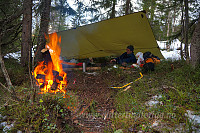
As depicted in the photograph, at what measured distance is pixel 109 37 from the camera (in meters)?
6.32

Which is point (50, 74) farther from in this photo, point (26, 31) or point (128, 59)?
point (128, 59)

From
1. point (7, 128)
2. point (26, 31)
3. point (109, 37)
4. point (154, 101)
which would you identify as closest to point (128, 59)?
point (109, 37)

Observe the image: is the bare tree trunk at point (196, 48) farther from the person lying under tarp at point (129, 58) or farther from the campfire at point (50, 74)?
the campfire at point (50, 74)

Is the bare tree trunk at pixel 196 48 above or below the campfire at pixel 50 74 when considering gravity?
above

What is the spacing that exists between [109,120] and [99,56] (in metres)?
5.82

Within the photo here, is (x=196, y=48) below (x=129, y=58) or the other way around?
the other way around

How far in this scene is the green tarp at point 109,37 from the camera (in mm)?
5191

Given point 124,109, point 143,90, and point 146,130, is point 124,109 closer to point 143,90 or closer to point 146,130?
point 146,130

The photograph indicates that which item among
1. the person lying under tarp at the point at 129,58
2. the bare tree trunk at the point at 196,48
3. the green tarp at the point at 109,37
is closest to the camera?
the bare tree trunk at the point at 196,48

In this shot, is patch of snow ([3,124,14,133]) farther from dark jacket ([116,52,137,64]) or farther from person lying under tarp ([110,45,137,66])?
dark jacket ([116,52,137,64])

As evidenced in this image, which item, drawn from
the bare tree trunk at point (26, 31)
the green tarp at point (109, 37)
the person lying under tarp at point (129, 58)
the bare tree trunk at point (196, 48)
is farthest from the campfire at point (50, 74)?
the bare tree trunk at point (196, 48)

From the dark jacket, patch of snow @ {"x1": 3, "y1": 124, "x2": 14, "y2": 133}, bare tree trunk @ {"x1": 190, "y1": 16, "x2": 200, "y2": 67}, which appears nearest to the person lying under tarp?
the dark jacket

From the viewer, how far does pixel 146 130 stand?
6.92 ft

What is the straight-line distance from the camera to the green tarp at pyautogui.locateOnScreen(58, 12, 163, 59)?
5.19 metres
